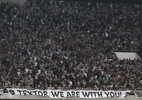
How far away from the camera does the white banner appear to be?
37031mm

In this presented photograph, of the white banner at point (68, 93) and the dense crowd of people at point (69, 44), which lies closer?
the white banner at point (68, 93)

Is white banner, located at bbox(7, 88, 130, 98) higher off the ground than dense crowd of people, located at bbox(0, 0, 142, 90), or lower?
lower

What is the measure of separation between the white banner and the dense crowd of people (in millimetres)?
937

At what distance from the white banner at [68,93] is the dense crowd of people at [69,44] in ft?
3.07

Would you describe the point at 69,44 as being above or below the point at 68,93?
above

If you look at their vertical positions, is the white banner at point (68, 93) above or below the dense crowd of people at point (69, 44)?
below

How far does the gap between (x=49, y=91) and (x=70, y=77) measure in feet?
10.6

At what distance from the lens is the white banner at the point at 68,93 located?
37031 millimetres

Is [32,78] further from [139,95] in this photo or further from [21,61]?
[139,95]

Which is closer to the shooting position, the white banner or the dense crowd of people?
the white banner

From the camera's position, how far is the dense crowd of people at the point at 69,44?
131 ft

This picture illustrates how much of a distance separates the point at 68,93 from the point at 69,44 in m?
8.19

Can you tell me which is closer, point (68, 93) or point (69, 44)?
point (68, 93)

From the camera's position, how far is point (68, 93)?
37625 mm
